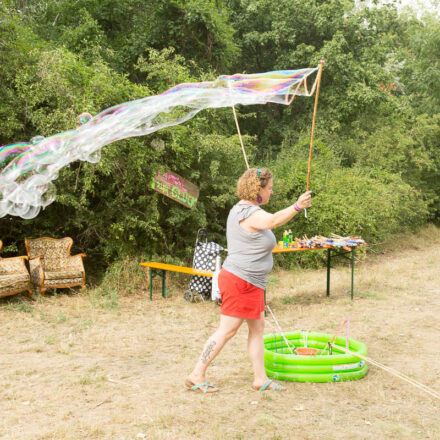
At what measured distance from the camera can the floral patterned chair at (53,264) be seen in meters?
7.69

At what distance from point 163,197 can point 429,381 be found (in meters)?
5.53

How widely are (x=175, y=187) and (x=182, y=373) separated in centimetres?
423

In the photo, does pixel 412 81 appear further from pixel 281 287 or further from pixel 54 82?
pixel 54 82

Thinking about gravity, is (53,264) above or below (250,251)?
below

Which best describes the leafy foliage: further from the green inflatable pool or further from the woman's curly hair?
the green inflatable pool

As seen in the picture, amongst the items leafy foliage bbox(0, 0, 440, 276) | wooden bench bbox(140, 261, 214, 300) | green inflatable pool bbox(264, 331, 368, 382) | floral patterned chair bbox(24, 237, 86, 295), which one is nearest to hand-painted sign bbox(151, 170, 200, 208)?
leafy foliage bbox(0, 0, 440, 276)

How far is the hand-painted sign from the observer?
26.3 ft

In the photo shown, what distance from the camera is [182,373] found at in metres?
4.36

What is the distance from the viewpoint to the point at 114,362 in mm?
4719

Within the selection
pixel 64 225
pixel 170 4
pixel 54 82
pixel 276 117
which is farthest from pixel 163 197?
pixel 276 117

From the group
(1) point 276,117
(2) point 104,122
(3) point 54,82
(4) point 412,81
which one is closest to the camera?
(2) point 104,122

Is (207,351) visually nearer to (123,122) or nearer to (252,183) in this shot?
(252,183)

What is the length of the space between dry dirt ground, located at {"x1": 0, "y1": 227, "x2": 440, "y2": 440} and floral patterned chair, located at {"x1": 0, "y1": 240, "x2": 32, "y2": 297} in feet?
0.65

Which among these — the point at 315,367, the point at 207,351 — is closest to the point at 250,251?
the point at 207,351
